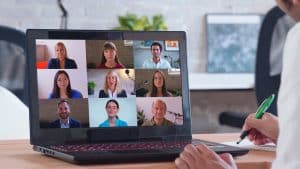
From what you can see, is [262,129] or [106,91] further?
[262,129]

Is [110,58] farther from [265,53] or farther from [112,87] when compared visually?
[265,53]

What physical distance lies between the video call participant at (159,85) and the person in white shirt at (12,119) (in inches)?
21.1

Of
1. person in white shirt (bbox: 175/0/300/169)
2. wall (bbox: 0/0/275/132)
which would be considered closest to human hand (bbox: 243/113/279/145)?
person in white shirt (bbox: 175/0/300/169)

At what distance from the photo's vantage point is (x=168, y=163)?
965 mm

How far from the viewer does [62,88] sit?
1.11 m

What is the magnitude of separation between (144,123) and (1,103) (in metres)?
0.59

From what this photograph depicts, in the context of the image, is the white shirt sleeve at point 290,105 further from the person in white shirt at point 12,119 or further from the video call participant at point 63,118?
the person in white shirt at point 12,119

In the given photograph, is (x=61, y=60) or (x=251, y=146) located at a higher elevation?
(x=61, y=60)

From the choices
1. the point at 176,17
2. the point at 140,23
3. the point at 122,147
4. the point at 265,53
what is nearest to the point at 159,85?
the point at 122,147

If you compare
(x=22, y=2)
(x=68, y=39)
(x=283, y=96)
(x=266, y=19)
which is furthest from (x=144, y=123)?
(x=22, y=2)

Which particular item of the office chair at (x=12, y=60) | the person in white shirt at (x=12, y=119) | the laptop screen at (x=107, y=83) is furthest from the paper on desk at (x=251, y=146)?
the office chair at (x=12, y=60)

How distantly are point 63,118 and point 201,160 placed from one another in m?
0.28

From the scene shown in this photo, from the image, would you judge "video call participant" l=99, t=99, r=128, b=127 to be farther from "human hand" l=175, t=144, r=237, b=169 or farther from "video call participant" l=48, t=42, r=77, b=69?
"human hand" l=175, t=144, r=237, b=169

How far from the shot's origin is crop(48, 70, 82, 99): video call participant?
1.11 metres
